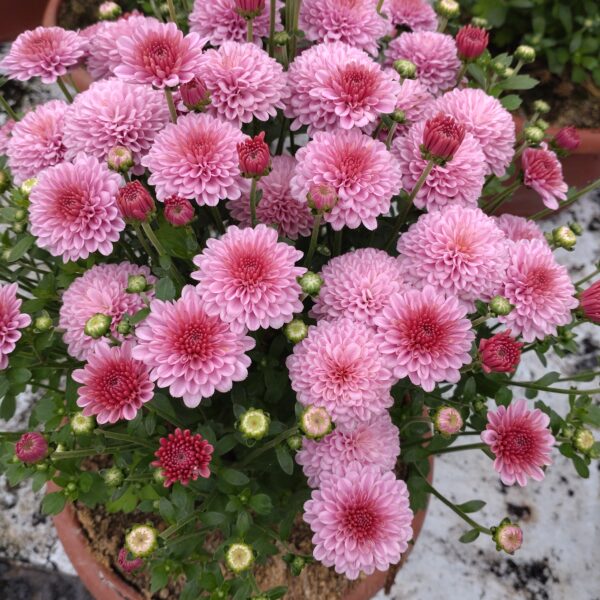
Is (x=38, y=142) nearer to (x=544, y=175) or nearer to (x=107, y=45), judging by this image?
(x=107, y=45)

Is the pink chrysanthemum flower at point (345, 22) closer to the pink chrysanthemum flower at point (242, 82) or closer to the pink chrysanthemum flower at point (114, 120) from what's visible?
the pink chrysanthemum flower at point (242, 82)

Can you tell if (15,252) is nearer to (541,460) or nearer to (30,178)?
(30,178)

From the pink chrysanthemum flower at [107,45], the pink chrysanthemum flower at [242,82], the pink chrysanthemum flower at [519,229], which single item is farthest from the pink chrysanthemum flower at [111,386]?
the pink chrysanthemum flower at [519,229]

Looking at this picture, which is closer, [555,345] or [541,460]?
[541,460]

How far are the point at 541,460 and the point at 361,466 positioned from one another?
0.22 metres

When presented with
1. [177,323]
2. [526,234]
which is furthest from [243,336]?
[526,234]

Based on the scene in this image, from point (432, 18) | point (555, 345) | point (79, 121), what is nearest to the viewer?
point (79, 121)

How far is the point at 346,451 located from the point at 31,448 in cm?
37

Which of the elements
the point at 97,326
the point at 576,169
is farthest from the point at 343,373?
the point at 576,169

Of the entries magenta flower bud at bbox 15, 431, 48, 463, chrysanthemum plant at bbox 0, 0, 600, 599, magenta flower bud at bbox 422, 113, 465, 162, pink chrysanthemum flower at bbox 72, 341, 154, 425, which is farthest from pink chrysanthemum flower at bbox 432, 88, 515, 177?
magenta flower bud at bbox 15, 431, 48, 463

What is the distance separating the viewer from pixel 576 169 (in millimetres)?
1604

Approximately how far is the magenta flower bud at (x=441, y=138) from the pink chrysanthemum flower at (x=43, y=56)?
0.52 meters

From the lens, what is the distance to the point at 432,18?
3.40 feet

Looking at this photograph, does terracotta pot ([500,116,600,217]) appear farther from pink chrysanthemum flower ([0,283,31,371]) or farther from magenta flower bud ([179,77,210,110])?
pink chrysanthemum flower ([0,283,31,371])
